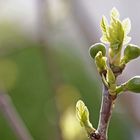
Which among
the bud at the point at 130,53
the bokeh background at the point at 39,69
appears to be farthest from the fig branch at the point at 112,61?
the bokeh background at the point at 39,69

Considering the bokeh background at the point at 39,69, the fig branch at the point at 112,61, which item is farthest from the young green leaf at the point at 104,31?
the bokeh background at the point at 39,69

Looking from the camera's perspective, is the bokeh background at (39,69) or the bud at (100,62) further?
the bokeh background at (39,69)

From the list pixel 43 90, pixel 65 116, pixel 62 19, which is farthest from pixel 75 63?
pixel 65 116

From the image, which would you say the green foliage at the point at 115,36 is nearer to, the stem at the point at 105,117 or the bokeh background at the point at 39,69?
the stem at the point at 105,117

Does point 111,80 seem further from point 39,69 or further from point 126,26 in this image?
point 39,69

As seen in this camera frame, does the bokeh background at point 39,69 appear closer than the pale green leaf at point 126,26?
No

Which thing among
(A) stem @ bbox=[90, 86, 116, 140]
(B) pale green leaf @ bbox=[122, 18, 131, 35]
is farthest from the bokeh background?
(A) stem @ bbox=[90, 86, 116, 140]

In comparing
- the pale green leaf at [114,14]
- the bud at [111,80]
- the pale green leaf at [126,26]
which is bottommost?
the bud at [111,80]

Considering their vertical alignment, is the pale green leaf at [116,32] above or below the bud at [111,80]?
above

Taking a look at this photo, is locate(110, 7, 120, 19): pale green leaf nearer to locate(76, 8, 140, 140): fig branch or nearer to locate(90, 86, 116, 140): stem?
locate(76, 8, 140, 140): fig branch

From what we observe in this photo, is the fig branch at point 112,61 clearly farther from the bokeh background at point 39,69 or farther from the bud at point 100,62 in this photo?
the bokeh background at point 39,69

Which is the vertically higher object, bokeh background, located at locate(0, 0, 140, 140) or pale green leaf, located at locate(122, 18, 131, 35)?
pale green leaf, located at locate(122, 18, 131, 35)
